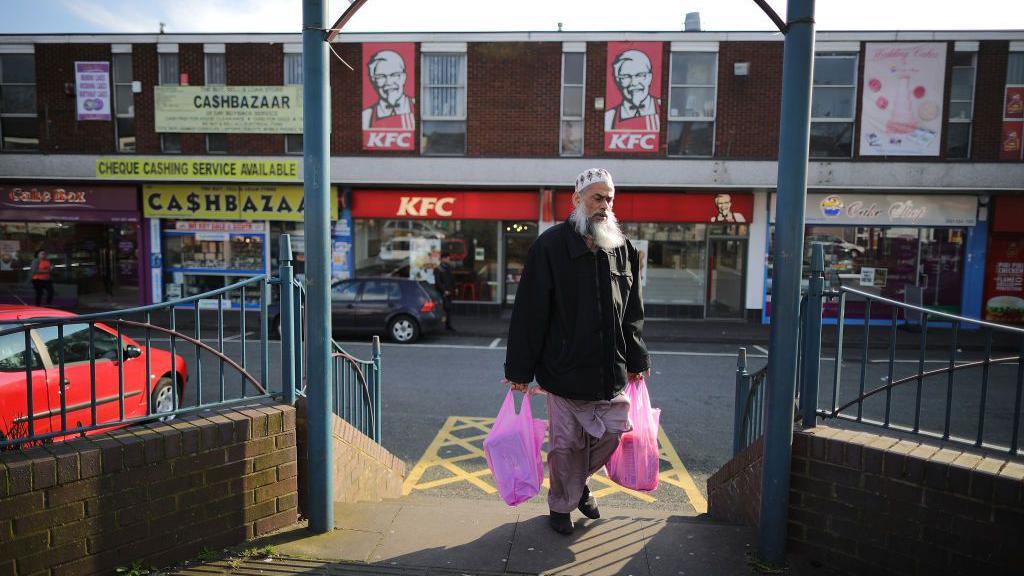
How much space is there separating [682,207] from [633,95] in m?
2.99

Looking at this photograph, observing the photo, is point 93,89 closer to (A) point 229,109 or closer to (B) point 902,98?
(A) point 229,109

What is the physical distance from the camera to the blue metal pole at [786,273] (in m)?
2.88

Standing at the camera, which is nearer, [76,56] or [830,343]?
[830,343]

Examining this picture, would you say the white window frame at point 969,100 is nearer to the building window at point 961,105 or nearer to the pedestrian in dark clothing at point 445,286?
the building window at point 961,105

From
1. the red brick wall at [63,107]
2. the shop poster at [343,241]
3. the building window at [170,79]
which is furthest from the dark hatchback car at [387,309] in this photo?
the red brick wall at [63,107]

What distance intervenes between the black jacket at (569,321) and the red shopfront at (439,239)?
13441mm

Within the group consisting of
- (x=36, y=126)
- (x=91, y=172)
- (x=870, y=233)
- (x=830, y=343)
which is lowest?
(x=830, y=343)

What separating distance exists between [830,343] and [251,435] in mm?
13883

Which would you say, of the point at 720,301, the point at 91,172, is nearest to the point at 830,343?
the point at 720,301

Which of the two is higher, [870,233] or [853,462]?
[870,233]

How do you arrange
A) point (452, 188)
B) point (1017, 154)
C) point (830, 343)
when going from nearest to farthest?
point (830, 343) < point (1017, 154) < point (452, 188)

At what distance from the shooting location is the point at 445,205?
16766mm

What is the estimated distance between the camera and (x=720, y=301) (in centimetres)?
1688

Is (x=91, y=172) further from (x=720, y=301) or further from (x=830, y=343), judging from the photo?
(x=830, y=343)
